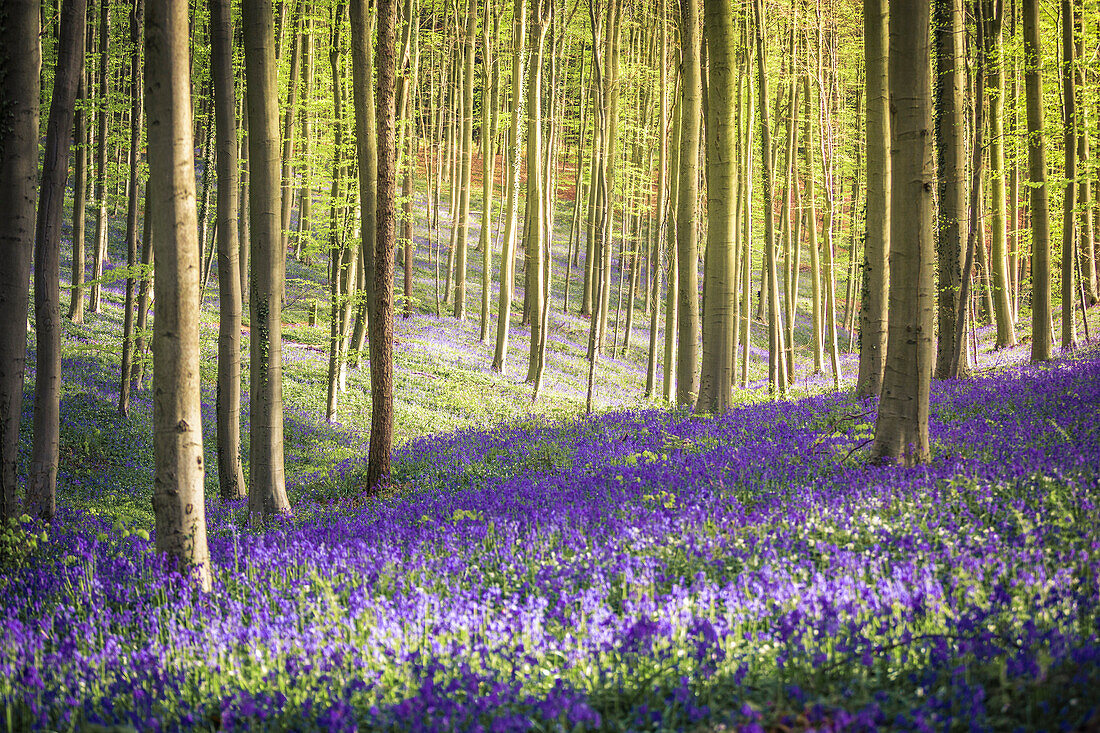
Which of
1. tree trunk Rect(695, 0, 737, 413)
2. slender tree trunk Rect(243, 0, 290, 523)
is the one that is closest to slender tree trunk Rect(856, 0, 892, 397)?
tree trunk Rect(695, 0, 737, 413)

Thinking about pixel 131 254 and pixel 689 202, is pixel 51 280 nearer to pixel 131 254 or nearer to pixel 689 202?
pixel 131 254

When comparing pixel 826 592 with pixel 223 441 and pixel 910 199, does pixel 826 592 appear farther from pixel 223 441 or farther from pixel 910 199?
pixel 223 441

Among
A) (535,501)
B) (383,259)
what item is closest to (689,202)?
(383,259)

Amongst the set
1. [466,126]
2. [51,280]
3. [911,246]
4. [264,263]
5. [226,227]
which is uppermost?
[466,126]

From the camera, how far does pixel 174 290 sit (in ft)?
17.7

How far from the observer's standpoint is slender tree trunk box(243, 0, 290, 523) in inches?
→ 369

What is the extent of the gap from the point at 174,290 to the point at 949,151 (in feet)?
37.0

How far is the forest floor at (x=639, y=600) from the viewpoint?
3105 millimetres

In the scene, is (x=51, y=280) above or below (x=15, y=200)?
below

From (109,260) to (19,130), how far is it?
88.1 feet

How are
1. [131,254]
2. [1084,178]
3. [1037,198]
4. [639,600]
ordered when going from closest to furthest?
1. [639,600]
2. [1037,198]
3. [131,254]
4. [1084,178]

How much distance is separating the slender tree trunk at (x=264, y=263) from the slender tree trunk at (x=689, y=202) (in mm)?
7239

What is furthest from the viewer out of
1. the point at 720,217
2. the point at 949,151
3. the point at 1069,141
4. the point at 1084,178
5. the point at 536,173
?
the point at 536,173

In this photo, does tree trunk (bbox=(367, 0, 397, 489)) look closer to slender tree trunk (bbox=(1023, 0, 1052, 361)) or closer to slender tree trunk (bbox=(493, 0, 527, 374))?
slender tree trunk (bbox=(493, 0, 527, 374))
